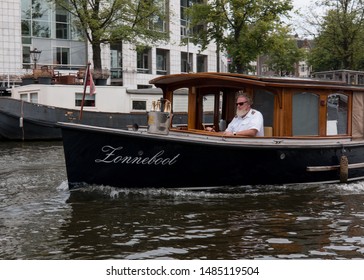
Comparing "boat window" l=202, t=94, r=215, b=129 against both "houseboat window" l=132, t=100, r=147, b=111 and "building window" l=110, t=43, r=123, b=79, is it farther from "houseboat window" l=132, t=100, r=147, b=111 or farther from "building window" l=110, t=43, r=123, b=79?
"building window" l=110, t=43, r=123, b=79

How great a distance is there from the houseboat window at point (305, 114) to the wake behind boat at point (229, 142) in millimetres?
20

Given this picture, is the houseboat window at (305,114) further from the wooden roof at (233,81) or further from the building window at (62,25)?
the building window at (62,25)

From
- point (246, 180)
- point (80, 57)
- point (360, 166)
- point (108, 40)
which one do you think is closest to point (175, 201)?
point (246, 180)

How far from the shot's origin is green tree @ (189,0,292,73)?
3056 centimetres

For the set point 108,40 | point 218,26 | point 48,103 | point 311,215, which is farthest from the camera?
point 218,26

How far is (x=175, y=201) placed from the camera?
33.6ft

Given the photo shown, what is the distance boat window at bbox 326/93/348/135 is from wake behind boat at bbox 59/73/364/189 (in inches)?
0.9

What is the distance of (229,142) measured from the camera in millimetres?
10531

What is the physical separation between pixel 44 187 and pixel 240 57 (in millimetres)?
21081

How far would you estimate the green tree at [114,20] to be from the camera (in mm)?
30016

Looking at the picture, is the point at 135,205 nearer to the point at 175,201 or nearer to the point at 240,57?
the point at 175,201

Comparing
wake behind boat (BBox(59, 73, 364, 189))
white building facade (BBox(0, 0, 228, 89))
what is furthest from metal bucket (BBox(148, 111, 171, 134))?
white building facade (BBox(0, 0, 228, 89))

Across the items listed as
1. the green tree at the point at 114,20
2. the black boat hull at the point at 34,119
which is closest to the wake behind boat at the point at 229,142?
the black boat hull at the point at 34,119

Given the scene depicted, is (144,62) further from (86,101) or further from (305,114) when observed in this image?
(305,114)
